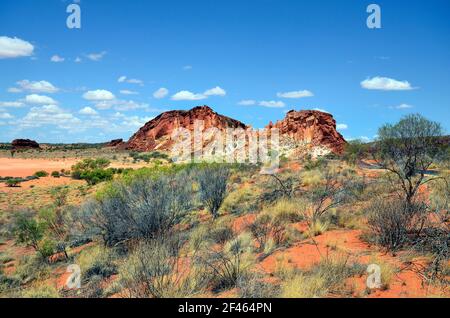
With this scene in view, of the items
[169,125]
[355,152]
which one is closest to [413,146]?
[355,152]

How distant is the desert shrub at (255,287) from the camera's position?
18.8 ft

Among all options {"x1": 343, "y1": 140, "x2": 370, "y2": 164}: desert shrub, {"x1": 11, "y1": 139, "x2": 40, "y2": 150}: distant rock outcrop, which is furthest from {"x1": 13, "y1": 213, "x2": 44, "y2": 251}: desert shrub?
{"x1": 11, "y1": 139, "x2": 40, "y2": 150}: distant rock outcrop

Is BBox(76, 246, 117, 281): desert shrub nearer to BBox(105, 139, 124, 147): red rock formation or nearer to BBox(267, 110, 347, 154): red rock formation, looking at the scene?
BBox(267, 110, 347, 154): red rock formation

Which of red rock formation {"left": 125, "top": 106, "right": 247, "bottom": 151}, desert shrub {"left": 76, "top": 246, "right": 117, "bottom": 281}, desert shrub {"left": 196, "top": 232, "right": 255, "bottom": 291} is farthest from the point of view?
red rock formation {"left": 125, "top": 106, "right": 247, "bottom": 151}

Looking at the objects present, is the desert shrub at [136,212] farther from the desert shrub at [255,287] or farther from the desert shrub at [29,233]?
the desert shrub at [255,287]

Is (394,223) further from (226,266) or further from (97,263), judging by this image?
(97,263)

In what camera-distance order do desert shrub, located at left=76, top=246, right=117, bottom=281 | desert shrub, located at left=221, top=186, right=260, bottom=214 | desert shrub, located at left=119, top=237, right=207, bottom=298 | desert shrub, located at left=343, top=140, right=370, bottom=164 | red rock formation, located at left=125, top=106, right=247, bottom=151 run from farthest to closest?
red rock formation, located at left=125, top=106, right=247, bottom=151, desert shrub, located at left=343, top=140, right=370, bottom=164, desert shrub, located at left=221, top=186, right=260, bottom=214, desert shrub, located at left=76, top=246, right=117, bottom=281, desert shrub, located at left=119, top=237, right=207, bottom=298

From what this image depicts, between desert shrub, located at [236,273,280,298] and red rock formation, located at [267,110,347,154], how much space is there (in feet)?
145

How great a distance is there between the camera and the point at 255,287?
5969mm

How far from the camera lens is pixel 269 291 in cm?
586

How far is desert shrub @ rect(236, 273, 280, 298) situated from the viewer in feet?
18.8
